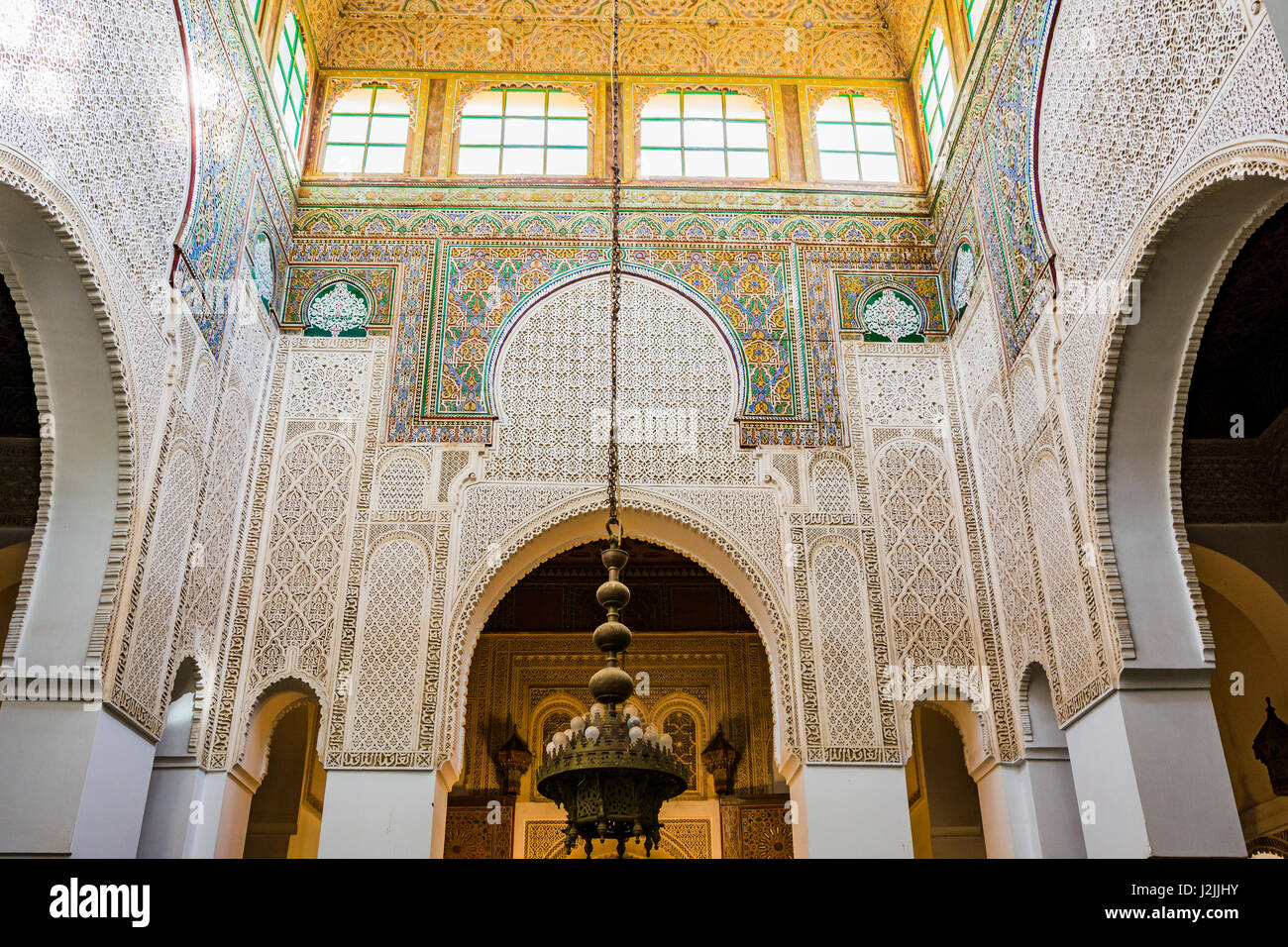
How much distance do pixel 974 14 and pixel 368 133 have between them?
387cm

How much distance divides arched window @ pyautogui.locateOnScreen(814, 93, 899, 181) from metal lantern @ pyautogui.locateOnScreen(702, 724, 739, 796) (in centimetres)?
411

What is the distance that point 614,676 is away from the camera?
305 centimetres

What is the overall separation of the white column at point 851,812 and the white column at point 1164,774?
108cm

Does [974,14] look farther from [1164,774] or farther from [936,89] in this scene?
[1164,774]

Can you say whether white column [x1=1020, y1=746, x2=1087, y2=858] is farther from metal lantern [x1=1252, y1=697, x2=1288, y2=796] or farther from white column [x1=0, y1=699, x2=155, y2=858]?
white column [x1=0, y1=699, x2=155, y2=858]

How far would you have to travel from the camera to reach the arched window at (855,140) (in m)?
6.81

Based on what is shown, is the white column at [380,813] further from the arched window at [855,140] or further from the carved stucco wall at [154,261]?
the arched window at [855,140]

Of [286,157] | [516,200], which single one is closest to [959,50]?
[516,200]

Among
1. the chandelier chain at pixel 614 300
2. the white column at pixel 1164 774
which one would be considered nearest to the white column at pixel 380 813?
the chandelier chain at pixel 614 300

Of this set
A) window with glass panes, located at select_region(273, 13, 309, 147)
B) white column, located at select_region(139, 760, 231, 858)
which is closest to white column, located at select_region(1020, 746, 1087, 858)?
white column, located at select_region(139, 760, 231, 858)

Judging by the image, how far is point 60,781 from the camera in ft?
12.4

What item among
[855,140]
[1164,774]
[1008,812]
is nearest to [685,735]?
[1008,812]

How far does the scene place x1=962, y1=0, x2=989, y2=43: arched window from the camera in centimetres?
566
